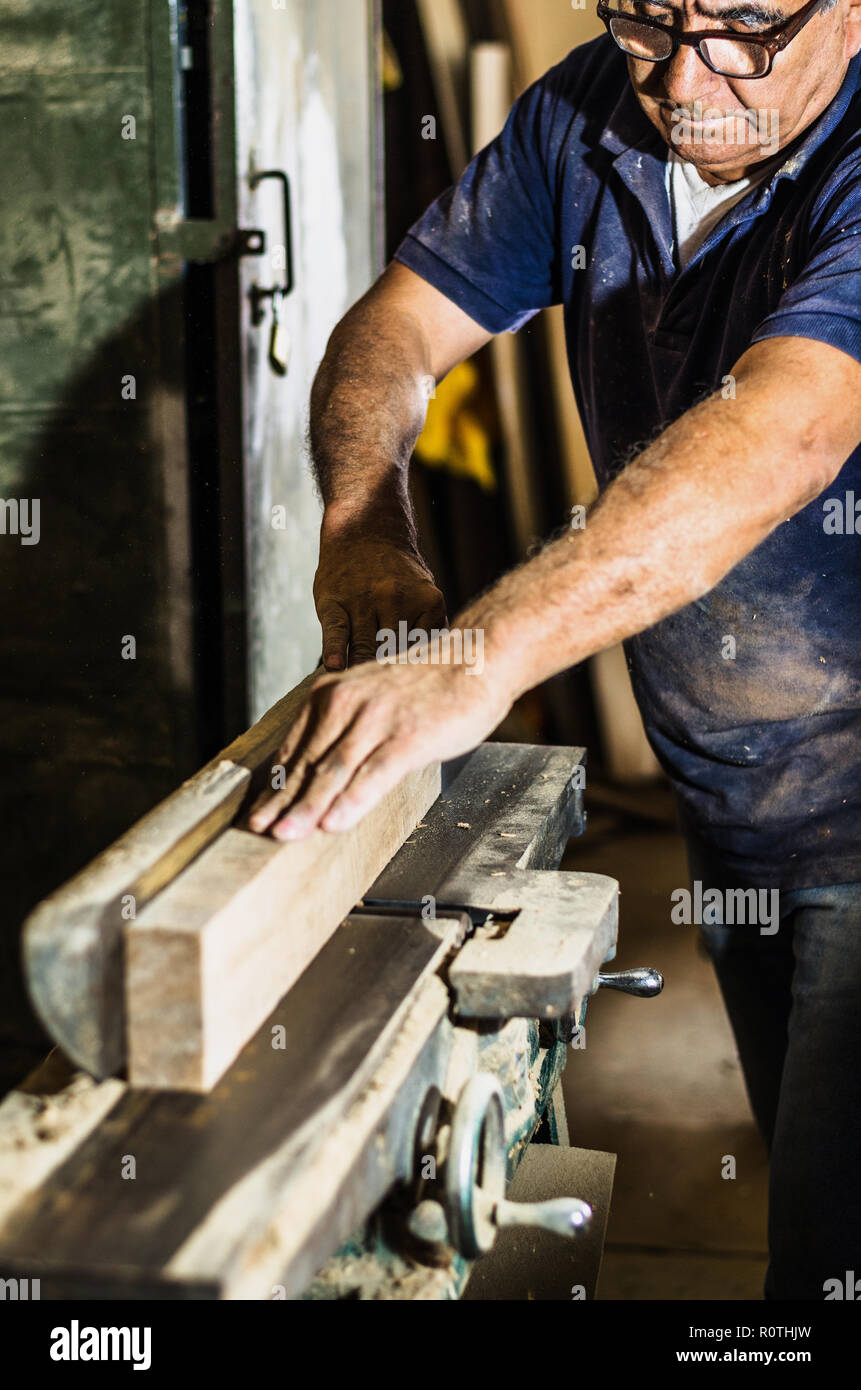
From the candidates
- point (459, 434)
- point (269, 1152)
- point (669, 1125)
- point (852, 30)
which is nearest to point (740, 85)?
point (852, 30)

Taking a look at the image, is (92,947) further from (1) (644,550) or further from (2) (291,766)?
(1) (644,550)

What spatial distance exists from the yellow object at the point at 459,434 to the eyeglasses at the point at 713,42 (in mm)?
2936

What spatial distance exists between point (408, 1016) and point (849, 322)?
0.74m

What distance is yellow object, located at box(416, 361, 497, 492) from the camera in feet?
14.6

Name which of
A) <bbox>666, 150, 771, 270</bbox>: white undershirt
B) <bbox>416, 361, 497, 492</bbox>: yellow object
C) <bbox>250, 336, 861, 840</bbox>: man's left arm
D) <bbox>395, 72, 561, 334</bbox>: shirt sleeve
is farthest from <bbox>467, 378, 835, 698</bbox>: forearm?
<bbox>416, 361, 497, 492</bbox>: yellow object

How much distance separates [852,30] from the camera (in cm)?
151

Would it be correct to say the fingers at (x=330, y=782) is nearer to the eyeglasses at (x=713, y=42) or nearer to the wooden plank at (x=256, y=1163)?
the wooden plank at (x=256, y=1163)

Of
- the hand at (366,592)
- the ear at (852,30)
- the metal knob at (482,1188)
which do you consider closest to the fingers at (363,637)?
the hand at (366,592)

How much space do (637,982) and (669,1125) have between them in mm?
1584
